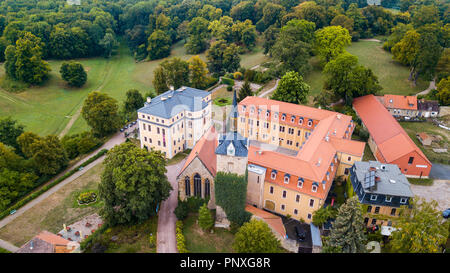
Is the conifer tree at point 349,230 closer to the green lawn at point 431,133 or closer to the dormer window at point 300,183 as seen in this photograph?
the dormer window at point 300,183

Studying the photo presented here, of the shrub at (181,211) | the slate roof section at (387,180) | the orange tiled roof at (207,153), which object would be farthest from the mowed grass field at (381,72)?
the shrub at (181,211)

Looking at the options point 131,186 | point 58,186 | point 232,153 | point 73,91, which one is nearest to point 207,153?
point 232,153

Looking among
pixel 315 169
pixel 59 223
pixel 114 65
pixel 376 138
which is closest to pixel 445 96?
pixel 376 138

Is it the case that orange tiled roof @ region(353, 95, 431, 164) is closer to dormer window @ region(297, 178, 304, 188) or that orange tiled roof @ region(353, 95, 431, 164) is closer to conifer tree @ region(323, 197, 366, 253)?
dormer window @ region(297, 178, 304, 188)

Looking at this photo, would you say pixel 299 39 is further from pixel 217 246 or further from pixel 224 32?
pixel 217 246

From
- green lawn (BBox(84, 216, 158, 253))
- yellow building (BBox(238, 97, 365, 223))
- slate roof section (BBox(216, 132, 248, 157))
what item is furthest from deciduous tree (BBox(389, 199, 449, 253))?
green lawn (BBox(84, 216, 158, 253))
